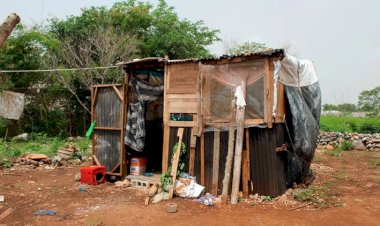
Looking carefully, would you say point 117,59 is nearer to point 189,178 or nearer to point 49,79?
point 49,79

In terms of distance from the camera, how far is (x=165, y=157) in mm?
7949

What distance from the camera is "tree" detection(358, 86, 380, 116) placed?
106 ft

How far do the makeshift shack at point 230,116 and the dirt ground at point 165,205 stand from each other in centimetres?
67

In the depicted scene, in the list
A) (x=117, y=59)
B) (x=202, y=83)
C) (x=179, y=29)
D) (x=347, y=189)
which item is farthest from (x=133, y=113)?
(x=179, y=29)

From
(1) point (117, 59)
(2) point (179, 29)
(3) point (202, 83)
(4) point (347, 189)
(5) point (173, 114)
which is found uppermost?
(2) point (179, 29)

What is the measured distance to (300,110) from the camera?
25.4ft

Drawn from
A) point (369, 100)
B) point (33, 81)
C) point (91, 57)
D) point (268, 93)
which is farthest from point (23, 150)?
point (369, 100)

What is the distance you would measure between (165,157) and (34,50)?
12.2m

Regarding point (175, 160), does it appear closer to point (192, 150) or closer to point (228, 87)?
point (192, 150)

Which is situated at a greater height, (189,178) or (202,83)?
→ (202,83)

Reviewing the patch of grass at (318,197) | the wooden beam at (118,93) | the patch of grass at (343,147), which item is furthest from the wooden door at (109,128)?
the patch of grass at (343,147)

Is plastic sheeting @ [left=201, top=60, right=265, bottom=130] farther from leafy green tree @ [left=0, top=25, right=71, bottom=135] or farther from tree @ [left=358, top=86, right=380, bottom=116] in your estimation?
tree @ [left=358, top=86, right=380, bottom=116]

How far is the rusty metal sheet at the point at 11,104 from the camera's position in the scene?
50.8ft

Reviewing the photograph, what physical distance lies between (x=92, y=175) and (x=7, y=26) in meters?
5.96
